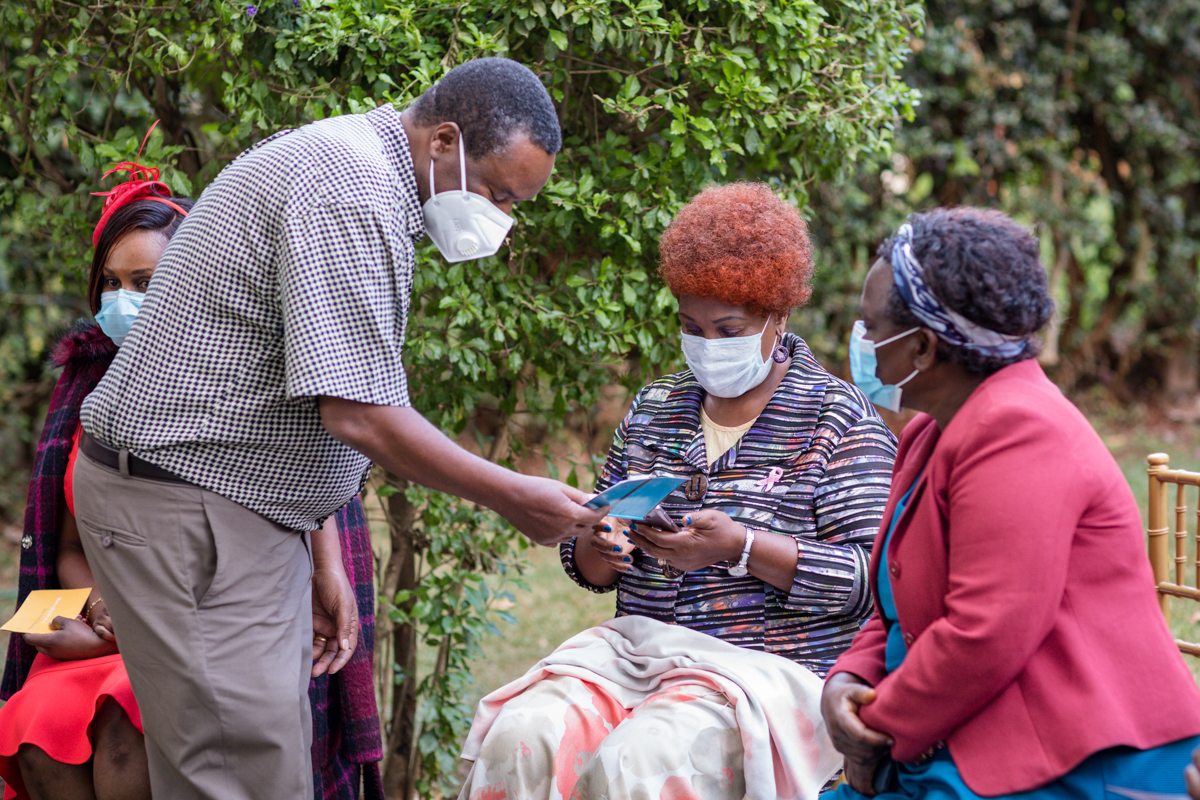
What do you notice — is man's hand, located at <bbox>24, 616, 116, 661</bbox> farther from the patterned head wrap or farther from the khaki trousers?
the patterned head wrap

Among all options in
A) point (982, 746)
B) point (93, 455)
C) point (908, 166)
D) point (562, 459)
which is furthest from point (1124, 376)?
point (93, 455)

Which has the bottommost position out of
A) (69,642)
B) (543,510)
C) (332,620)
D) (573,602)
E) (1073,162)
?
(573,602)

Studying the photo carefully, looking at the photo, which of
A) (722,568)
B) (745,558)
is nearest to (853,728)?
(745,558)

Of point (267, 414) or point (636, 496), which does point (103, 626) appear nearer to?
point (267, 414)

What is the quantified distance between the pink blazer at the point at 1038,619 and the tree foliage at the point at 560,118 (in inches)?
60.8

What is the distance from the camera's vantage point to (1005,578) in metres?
1.72

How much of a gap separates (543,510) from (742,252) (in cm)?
100

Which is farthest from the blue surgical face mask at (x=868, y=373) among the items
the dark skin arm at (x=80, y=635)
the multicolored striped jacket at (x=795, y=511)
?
the dark skin arm at (x=80, y=635)

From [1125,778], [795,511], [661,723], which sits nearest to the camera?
[1125,778]

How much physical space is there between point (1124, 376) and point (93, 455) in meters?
9.26

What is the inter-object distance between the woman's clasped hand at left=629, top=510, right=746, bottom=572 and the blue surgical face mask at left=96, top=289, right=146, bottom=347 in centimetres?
158

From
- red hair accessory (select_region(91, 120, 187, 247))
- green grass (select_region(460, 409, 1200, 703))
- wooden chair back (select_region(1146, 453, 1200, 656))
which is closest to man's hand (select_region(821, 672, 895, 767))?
wooden chair back (select_region(1146, 453, 1200, 656))

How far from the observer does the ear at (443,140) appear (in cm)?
213

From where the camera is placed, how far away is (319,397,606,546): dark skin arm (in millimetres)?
1959
